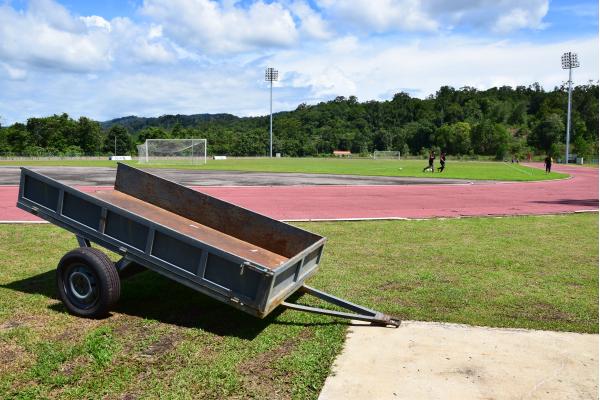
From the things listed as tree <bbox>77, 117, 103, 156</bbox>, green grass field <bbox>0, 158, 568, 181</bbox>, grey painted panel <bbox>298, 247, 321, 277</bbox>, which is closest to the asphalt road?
green grass field <bbox>0, 158, 568, 181</bbox>

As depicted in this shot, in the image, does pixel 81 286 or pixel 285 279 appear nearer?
pixel 285 279

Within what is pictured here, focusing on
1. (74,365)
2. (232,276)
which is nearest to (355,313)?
(232,276)

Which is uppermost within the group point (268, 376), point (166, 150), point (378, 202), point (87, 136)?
point (87, 136)

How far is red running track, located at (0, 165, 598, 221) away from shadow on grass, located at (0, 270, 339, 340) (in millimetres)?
6451

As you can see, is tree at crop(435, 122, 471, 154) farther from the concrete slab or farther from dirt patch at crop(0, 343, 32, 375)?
dirt patch at crop(0, 343, 32, 375)

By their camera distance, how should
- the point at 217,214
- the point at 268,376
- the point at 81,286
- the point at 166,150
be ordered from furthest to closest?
1. the point at 166,150
2. the point at 217,214
3. the point at 81,286
4. the point at 268,376

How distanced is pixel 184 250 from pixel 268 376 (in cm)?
162

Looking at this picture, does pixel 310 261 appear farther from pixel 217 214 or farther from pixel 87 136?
pixel 87 136

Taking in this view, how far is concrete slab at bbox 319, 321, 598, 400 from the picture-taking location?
13.6ft

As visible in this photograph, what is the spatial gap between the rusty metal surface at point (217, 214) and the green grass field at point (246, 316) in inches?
36.6

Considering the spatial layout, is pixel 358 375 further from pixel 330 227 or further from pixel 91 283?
pixel 330 227

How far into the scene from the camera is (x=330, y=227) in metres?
12.0

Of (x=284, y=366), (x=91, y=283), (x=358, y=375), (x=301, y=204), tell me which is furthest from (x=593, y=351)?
(x=301, y=204)

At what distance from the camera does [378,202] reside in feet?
59.6
